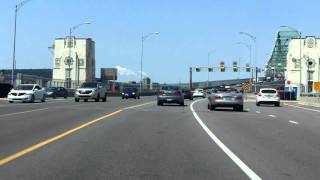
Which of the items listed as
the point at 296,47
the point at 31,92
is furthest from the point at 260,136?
the point at 296,47

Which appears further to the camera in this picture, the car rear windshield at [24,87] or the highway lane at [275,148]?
the car rear windshield at [24,87]

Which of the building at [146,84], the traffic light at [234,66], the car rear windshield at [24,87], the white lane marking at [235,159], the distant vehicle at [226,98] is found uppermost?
the traffic light at [234,66]

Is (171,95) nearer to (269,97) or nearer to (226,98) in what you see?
(226,98)

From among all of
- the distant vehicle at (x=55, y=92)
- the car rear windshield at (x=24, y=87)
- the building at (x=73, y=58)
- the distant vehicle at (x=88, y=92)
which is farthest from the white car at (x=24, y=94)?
the building at (x=73, y=58)

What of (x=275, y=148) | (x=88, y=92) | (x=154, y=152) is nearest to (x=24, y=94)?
(x=88, y=92)

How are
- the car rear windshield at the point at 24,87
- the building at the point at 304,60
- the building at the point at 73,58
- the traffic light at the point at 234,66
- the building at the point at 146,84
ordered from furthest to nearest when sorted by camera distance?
the building at the point at 146,84 < the building at the point at 304,60 < the traffic light at the point at 234,66 < the building at the point at 73,58 < the car rear windshield at the point at 24,87

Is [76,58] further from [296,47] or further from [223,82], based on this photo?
[223,82]

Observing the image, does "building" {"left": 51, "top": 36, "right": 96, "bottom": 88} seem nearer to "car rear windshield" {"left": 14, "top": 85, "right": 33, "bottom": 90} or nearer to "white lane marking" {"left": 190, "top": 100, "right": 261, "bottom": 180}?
"car rear windshield" {"left": 14, "top": 85, "right": 33, "bottom": 90}

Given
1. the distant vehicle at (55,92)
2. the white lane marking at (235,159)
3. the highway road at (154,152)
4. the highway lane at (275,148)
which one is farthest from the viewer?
the distant vehicle at (55,92)

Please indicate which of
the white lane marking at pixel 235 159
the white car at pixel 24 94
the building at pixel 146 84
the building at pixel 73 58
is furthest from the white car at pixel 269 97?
the building at pixel 146 84

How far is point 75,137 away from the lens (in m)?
17.9

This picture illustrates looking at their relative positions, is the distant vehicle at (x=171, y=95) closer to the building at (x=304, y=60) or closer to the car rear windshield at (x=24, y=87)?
the car rear windshield at (x=24, y=87)

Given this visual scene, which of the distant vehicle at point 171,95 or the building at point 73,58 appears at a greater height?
the building at point 73,58

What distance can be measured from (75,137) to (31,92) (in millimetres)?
32418
